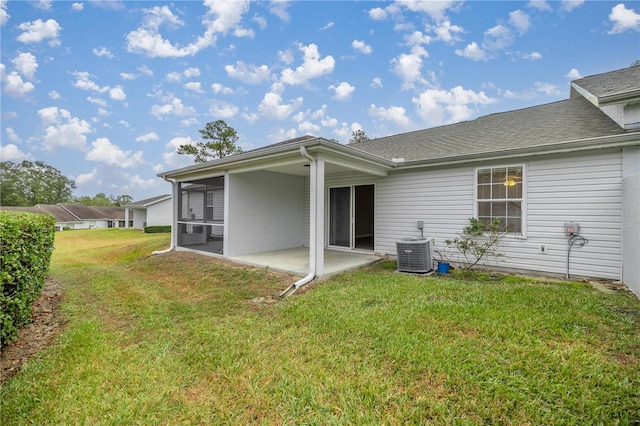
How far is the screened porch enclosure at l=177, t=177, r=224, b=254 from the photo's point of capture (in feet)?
27.3

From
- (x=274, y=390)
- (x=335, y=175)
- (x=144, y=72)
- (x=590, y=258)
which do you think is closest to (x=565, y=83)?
(x=590, y=258)

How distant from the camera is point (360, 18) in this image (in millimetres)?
9625

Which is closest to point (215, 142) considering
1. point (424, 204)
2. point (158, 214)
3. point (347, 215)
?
point (158, 214)

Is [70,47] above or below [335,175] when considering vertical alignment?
above

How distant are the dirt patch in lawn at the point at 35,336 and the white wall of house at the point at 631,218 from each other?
8.11 m

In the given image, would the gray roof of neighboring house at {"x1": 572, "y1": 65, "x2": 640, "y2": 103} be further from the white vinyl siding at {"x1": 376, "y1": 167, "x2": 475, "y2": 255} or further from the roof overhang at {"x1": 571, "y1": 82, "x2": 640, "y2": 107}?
the white vinyl siding at {"x1": 376, "y1": 167, "x2": 475, "y2": 255}

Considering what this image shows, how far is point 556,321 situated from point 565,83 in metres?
11.8

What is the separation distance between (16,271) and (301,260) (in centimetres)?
515

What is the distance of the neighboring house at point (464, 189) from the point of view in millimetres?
5152

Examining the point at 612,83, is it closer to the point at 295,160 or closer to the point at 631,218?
the point at 631,218

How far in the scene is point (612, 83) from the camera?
650 centimetres

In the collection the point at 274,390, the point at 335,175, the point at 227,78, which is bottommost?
the point at 274,390

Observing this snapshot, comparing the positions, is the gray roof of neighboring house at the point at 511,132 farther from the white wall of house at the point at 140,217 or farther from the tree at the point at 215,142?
the white wall of house at the point at 140,217

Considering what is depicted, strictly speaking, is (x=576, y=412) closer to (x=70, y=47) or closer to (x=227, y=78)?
(x=70, y=47)
